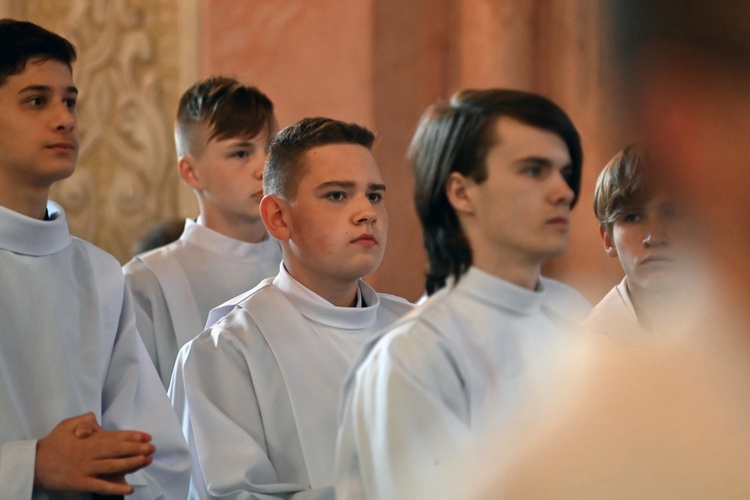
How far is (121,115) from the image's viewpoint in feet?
13.5

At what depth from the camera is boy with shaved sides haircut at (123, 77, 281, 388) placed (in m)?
2.85

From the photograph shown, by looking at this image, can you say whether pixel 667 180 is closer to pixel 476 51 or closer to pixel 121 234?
pixel 476 51

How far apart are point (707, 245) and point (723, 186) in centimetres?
8

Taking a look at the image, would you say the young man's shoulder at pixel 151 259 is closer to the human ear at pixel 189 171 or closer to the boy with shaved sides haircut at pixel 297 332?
the human ear at pixel 189 171

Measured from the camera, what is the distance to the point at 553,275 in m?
1.31

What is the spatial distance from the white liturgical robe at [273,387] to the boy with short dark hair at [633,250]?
0.45 metres

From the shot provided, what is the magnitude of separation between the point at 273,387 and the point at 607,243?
2.90ft

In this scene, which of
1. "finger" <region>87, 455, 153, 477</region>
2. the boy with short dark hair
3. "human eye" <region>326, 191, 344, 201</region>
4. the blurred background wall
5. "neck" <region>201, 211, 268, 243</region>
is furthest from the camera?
"neck" <region>201, 211, 268, 243</region>

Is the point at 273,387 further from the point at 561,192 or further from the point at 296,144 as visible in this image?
the point at 561,192

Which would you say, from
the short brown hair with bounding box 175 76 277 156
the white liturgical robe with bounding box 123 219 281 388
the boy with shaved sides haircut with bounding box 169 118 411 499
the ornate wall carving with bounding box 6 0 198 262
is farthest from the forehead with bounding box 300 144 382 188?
the ornate wall carving with bounding box 6 0 198 262

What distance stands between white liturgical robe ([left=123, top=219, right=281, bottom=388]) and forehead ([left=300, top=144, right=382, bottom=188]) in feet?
3.78

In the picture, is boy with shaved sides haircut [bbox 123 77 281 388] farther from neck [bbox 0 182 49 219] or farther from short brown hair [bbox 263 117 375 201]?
short brown hair [bbox 263 117 375 201]

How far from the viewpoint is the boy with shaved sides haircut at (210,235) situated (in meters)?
2.85

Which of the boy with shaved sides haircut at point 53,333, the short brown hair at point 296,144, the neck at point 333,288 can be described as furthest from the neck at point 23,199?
the neck at point 333,288
